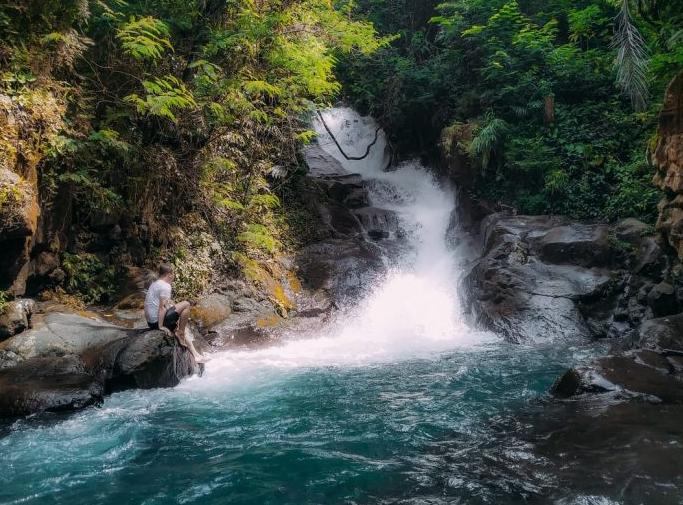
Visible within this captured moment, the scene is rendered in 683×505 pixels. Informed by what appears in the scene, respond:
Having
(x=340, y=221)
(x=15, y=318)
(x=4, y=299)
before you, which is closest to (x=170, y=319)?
(x=15, y=318)

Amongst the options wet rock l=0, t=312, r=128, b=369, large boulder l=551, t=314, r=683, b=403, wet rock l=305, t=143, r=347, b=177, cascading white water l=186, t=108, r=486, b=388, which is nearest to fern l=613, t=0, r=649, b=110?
large boulder l=551, t=314, r=683, b=403

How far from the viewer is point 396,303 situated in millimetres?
12797

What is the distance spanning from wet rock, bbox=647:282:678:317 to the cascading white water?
3373 millimetres

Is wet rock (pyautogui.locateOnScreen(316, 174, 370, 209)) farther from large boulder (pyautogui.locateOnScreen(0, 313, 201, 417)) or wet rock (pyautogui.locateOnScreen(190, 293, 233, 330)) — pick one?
large boulder (pyautogui.locateOnScreen(0, 313, 201, 417))

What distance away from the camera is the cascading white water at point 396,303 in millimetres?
9180

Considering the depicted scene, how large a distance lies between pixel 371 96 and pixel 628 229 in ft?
37.8

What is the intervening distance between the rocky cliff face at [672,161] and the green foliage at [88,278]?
1009cm

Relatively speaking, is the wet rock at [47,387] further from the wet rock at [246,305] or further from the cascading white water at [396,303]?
the wet rock at [246,305]

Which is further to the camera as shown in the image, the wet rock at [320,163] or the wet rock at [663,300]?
the wet rock at [320,163]

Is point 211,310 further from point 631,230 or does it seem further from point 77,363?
point 631,230

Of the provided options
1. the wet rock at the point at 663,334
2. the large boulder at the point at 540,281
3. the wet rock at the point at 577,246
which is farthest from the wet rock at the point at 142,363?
the wet rock at the point at 577,246

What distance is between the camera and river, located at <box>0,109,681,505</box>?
13.6 feet

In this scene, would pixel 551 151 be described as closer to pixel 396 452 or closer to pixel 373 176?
pixel 373 176

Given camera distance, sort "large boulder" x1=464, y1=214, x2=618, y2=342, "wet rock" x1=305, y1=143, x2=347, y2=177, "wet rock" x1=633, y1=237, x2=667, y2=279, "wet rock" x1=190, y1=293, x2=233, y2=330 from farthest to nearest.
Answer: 1. "wet rock" x1=305, y1=143, x2=347, y2=177
2. "wet rock" x1=633, y1=237, x2=667, y2=279
3. "large boulder" x1=464, y1=214, x2=618, y2=342
4. "wet rock" x1=190, y1=293, x2=233, y2=330
